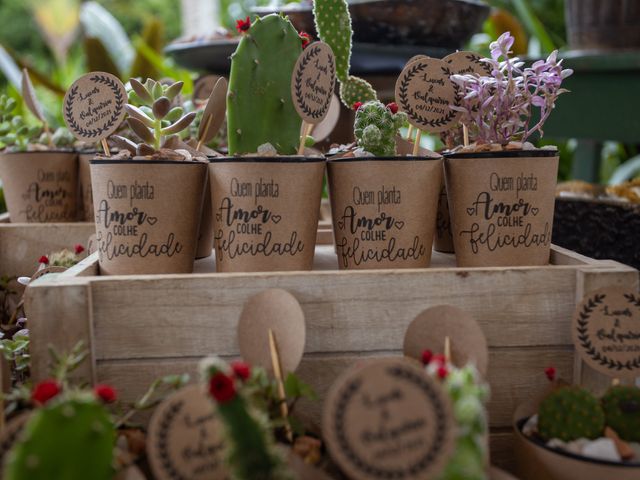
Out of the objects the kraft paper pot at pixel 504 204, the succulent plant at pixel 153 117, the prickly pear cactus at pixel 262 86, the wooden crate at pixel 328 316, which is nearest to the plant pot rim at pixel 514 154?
the kraft paper pot at pixel 504 204

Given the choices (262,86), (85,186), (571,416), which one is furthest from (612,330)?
(85,186)

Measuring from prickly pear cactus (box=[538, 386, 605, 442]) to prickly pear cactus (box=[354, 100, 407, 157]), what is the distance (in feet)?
1.20

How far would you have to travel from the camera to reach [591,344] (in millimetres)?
792

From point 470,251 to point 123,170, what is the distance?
0.47 metres

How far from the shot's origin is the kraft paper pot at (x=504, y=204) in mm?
878

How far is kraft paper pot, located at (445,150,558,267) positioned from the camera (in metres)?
0.88

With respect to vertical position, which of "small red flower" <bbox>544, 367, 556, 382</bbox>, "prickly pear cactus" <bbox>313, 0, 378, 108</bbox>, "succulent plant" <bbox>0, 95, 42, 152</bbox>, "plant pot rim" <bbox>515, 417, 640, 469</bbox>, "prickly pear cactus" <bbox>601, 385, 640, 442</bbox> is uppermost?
"prickly pear cactus" <bbox>313, 0, 378, 108</bbox>

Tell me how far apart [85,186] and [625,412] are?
98cm

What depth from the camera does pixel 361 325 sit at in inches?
32.6

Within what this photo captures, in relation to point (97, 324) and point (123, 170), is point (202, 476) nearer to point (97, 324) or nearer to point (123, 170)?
point (97, 324)

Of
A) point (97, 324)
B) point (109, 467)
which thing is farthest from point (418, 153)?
point (109, 467)

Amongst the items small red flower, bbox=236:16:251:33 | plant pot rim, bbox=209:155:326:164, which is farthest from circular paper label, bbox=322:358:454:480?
small red flower, bbox=236:16:251:33

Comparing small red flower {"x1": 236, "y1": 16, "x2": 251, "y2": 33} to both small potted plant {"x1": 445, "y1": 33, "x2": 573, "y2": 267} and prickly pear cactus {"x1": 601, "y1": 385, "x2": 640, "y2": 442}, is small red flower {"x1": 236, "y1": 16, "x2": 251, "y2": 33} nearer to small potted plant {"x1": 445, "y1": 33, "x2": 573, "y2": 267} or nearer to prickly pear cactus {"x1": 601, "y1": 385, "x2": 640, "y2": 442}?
small potted plant {"x1": 445, "y1": 33, "x2": 573, "y2": 267}

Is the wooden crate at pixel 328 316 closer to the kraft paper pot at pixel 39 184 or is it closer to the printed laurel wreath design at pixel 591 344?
the printed laurel wreath design at pixel 591 344
